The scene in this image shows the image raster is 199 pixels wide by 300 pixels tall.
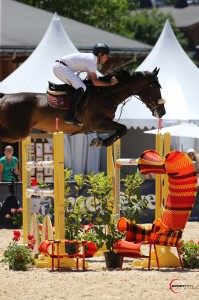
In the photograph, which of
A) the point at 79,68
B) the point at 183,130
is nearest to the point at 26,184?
the point at 79,68

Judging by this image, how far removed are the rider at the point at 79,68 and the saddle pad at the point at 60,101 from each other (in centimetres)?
13

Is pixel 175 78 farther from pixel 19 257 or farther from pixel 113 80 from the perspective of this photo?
pixel 19 257

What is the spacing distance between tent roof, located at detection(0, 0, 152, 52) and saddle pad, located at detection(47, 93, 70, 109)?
16577mm

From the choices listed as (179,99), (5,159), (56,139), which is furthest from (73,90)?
(179,99)

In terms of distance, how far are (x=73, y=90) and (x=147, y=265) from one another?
2.32m

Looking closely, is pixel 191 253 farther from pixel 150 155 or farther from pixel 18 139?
pixel 18 139

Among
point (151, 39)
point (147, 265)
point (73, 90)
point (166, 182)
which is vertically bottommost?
point (147, 265)

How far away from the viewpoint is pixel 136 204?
39.4ft

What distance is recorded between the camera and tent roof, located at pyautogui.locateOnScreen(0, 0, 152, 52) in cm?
3016

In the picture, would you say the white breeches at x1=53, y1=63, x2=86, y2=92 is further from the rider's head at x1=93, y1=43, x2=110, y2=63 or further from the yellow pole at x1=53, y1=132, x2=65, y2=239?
the yellow pole at x1=53, y1=132, x2=65, y2=239

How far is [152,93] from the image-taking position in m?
13.2

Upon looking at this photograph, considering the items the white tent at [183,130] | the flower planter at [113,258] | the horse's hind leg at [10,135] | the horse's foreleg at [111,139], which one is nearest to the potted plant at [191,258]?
the flower planter at [113,258]

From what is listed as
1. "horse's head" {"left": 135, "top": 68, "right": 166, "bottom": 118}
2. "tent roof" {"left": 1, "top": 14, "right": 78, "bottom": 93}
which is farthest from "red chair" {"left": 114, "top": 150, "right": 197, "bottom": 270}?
"tent roof" {"left": 1, "top": 14, "right": 78, "bottom": 93}

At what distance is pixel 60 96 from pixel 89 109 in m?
0.39
